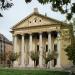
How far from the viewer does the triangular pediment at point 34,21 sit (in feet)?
312

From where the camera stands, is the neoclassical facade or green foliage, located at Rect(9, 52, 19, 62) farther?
green foliage, located at Rect(9, 52, 19, 62)

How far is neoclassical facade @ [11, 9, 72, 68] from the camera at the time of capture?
304ft

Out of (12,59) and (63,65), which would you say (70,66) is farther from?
(12,59)

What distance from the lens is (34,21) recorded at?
325 feet

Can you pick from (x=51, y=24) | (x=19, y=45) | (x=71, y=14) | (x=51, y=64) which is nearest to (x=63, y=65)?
(x=51, y=64)

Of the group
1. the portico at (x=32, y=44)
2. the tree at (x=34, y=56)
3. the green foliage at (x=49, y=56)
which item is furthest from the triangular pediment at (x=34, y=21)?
the green foliage at (x=49, y=56)

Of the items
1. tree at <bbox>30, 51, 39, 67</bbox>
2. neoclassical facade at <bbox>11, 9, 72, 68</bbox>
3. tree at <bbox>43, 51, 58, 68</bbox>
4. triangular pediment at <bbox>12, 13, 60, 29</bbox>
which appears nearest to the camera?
tree at <bbox>43, 51, 58, 68</bbox>

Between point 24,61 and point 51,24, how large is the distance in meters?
15.4

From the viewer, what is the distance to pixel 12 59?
95500mm

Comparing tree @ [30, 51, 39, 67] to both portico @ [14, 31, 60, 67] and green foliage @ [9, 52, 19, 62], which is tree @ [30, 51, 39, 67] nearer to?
portico @ [14, 31, 60, 67]

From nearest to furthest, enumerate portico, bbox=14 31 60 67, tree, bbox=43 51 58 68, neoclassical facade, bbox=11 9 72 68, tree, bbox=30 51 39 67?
tree, bbox=43 51 58 68 → tree, bbox=30 51 39 67 → neoclassical facade, bbox=11 9 72 68 → portico, bbox=14 31 60 67

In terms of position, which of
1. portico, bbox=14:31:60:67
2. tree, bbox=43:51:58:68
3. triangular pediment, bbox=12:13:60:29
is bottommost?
tree, bbox=43:51:58:68

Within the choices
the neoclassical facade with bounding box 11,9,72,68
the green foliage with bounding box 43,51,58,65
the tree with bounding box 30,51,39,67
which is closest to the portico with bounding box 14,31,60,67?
the neoclassical facade with bounding box 11,9,72,68

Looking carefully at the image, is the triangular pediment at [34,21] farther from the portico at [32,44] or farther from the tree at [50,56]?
the tree at [50,56]
